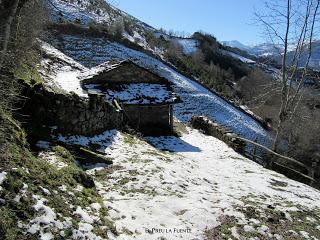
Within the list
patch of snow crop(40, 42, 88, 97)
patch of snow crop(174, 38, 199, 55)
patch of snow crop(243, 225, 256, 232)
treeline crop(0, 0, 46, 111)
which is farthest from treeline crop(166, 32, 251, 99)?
patch of snow crop(243, 225, 256, 232)

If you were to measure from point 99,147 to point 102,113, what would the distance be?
2612mm

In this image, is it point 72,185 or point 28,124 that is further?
point 28,124

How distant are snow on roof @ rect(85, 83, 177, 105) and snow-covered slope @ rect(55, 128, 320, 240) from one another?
31.4 feet

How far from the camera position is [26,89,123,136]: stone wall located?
11.3 meters

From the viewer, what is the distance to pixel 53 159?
9.30 meters

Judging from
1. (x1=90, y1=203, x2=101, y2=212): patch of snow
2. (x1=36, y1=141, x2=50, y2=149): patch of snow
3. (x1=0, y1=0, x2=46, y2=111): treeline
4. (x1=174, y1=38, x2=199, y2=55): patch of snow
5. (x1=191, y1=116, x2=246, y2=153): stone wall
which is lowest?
(x1=191, y1=116, x2=246, y2=153): stone wall

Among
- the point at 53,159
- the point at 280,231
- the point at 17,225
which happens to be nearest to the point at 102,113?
the point at 53,159

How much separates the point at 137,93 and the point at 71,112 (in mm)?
12721

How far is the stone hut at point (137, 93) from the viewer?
24266mm

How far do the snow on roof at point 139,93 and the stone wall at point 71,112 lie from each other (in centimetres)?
818

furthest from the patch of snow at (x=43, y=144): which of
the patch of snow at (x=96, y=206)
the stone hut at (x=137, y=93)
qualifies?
the stone hut at (x=137, y=93)

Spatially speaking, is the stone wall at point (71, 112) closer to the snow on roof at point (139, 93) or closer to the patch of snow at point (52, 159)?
the patch of snow at point (52, 159)

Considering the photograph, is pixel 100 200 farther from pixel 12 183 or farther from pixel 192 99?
pixel 192 99

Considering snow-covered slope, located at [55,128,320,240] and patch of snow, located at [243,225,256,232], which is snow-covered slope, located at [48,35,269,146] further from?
patch of snow, located at [243,225,256,232]
